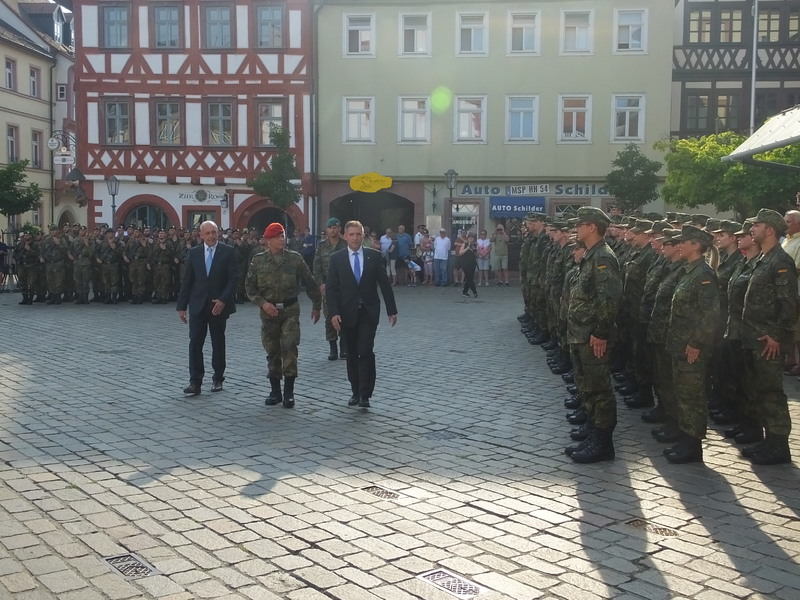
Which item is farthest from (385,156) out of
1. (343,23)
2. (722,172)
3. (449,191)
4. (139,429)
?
(139,429)

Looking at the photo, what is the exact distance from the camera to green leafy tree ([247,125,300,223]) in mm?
32656

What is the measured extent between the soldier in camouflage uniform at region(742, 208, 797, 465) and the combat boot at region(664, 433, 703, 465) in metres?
0.42

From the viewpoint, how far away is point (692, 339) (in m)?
7.52

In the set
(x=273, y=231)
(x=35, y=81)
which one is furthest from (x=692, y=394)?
(x=35, y=81)

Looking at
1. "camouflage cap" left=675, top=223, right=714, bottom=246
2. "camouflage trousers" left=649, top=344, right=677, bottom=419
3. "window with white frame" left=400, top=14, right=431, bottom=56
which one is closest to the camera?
"camouflage cap" left=675, top=223, right=714, bottom=246

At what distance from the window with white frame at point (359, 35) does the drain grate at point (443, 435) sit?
95.9ft

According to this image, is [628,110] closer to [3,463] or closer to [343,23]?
[343,23]

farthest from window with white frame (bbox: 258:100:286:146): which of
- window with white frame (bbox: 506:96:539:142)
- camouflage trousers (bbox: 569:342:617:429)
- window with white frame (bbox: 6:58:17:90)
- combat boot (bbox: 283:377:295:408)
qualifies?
camouflage trousers (bbox: 569:342:617:429)

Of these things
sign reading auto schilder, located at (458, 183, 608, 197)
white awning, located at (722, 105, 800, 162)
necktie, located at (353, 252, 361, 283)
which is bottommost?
necktie, located at (353, 252, 361, 283)

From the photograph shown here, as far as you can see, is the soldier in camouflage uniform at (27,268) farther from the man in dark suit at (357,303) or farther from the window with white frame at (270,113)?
the man in dark suit at (357,303)

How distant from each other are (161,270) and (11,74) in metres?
28.3

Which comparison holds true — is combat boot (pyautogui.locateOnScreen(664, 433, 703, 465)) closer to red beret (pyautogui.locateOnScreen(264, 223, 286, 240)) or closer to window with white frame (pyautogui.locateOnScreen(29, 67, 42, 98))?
red beret (pyautogui.locateOnScreen(264, 223, 286, 240))

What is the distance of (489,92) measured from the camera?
35906mm

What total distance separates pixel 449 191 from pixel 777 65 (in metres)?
13.1
